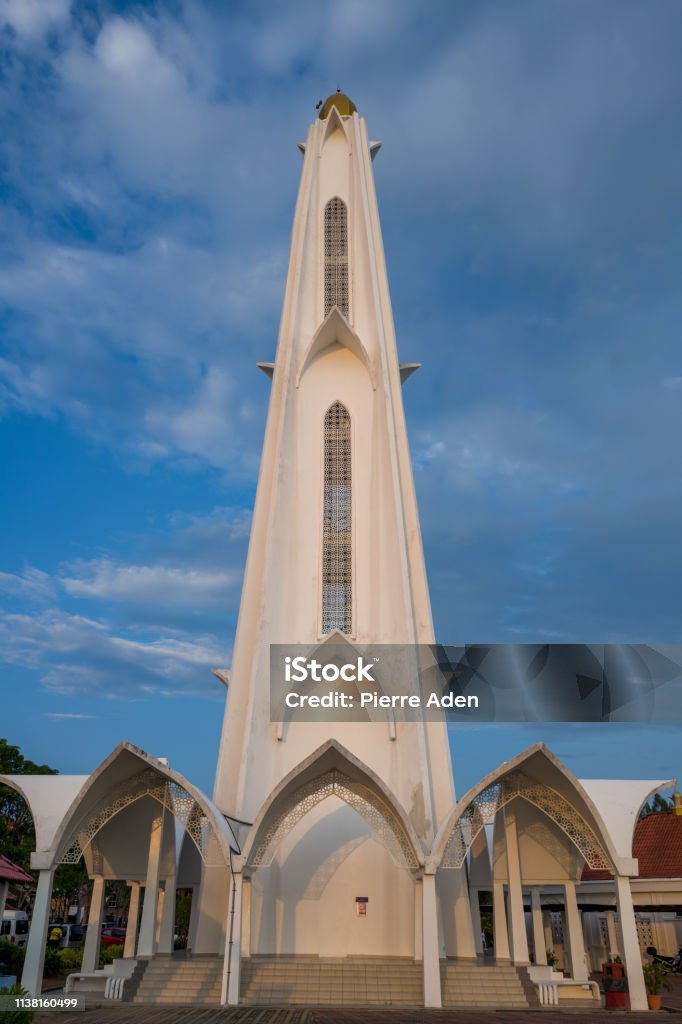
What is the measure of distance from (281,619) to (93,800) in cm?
597

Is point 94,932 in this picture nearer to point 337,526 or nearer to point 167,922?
point 167,922

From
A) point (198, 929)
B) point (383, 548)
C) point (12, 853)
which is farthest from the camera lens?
point (12, 853)

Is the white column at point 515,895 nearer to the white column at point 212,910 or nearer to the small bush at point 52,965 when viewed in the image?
the white column at point 212,910

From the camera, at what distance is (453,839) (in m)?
12.4

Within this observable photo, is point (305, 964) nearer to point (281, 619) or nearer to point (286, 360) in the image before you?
point (281, 619)

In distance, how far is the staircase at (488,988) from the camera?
11.6 metres

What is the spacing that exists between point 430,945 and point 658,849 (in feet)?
41.1

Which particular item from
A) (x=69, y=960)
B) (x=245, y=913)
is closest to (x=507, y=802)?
(x=245, y=913)

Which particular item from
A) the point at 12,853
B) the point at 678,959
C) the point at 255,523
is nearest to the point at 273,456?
the point at 255,523

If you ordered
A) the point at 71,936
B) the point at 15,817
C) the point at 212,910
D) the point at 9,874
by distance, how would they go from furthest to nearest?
the point at 71,936 < the point at 15,817 < the point at 9,874 < the point at 212,910

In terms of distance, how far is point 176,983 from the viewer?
1198cm

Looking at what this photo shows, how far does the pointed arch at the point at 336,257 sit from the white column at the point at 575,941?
14541 mm

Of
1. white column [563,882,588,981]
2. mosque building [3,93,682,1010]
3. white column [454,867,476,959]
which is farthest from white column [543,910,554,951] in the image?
white column [563,882,588,981]

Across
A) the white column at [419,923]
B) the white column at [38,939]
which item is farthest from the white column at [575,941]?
the white column at [38,939]
